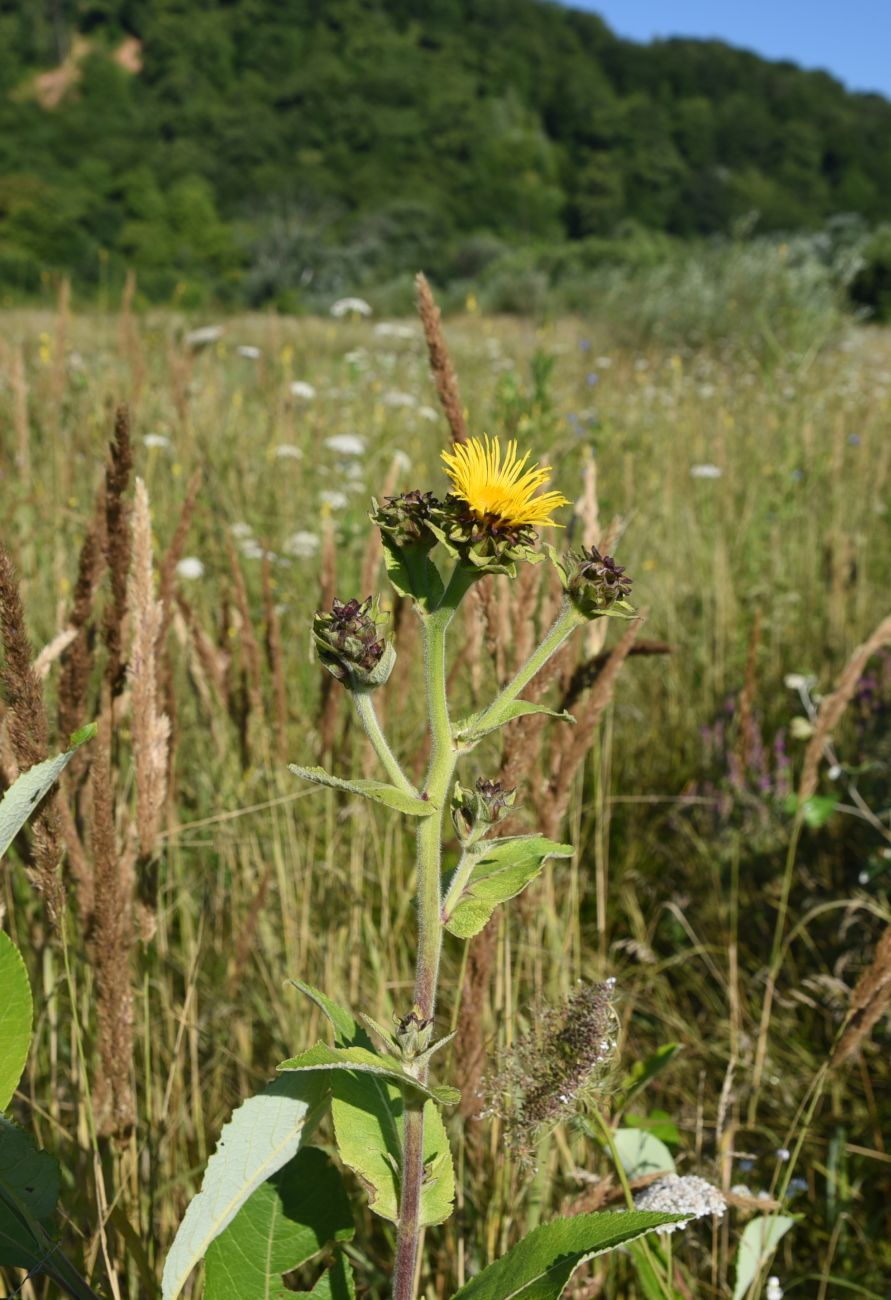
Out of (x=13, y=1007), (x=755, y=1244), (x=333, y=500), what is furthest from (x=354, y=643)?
(x=333, y=500)

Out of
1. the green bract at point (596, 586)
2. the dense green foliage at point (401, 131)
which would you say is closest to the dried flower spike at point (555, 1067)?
the green bract at point (596, 586)

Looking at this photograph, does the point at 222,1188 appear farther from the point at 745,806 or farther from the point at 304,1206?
the point at 745,806

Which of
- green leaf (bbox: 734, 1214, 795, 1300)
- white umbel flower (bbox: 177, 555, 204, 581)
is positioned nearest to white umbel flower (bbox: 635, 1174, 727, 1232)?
green leaf (bbox: 734, 1214, 795, 1300)

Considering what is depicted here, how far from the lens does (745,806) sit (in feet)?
6.18

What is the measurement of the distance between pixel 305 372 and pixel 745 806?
155 inches

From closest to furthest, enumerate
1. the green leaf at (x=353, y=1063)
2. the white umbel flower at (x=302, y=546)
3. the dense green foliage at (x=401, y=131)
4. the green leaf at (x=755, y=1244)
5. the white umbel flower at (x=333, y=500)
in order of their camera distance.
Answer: the green leaf at (x=353, y=1063) → the green leaf at (x=755, y=1244) → the white umbel flower at (x=302, y=546) → the white umbel flower at (x=333, y=500) → the dense green foliage at (x=401, y=131)

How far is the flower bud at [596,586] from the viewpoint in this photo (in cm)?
61

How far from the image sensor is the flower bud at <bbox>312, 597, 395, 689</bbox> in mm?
557

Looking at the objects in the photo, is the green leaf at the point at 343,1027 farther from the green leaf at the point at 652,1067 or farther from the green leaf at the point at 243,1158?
the green leaf at the point at 652,1067

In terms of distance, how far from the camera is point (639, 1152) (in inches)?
36.8

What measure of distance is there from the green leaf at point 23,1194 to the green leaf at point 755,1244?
572mm

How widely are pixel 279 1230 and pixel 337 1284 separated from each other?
58 mm

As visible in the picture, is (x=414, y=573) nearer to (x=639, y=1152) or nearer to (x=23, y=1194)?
(x=23, y=1194)

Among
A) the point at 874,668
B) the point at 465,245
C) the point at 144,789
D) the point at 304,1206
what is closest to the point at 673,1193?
the point at 304,1206
